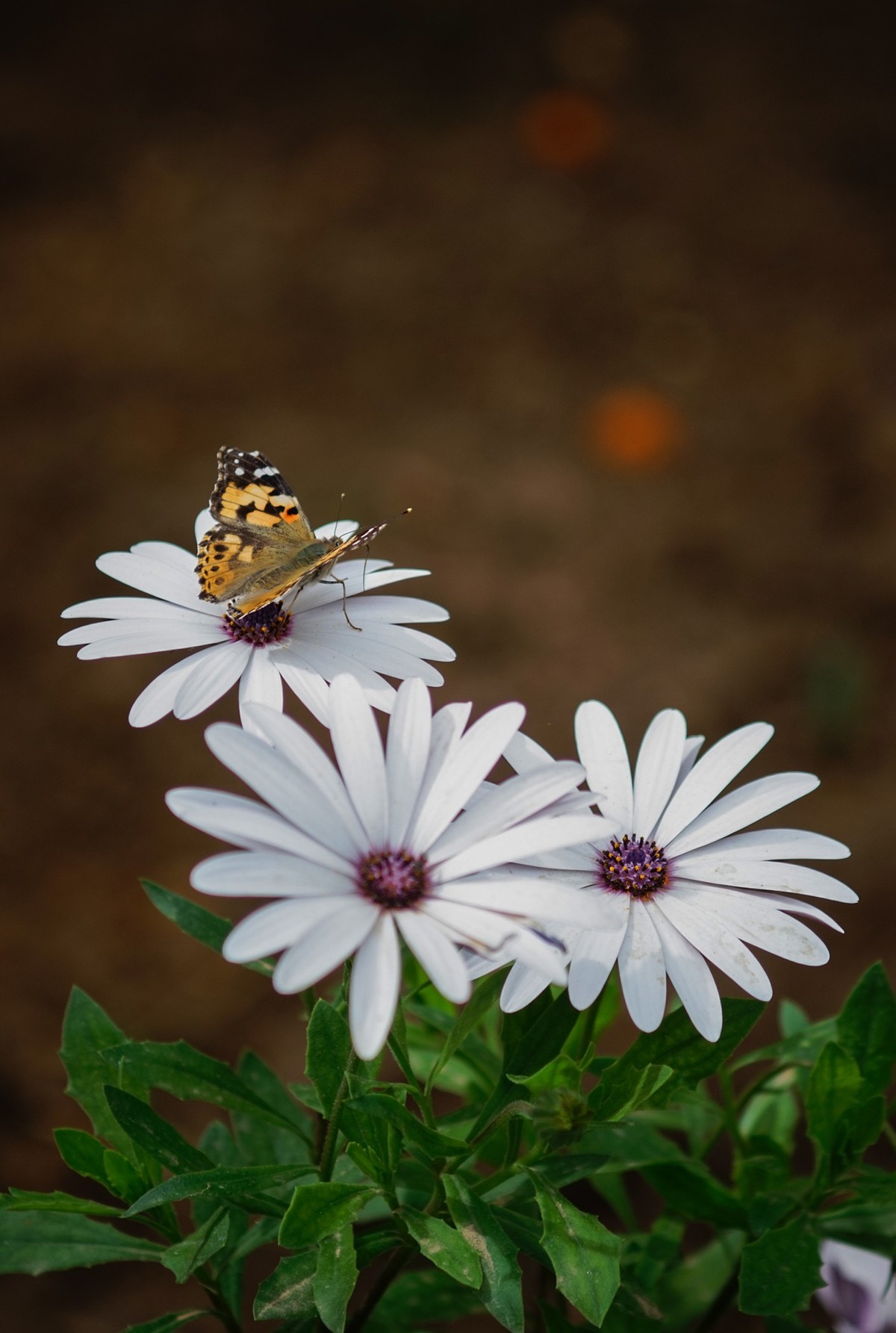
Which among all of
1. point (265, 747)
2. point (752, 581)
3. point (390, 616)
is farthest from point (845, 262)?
point (265, 747)

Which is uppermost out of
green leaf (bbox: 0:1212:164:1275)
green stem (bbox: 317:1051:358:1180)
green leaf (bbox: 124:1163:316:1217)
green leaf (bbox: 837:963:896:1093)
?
green leaf (bbox: 837:963:896:1093)

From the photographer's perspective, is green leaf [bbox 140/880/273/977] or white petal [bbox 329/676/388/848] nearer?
white petal [bbox 329/676/388/848]

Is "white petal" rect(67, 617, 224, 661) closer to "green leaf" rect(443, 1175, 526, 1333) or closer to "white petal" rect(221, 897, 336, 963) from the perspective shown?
"white petal" rect(221, 897, 336, 963)

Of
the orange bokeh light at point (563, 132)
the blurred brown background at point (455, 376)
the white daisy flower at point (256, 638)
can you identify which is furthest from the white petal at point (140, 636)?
the orange bokeh light at point (563, 132)

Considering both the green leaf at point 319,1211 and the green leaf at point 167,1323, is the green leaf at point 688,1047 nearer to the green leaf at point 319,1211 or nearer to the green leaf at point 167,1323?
the green leaf at point 319,1211

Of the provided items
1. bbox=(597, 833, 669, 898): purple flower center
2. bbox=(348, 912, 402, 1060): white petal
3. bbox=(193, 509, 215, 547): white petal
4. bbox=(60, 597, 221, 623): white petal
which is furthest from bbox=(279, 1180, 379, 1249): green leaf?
bbox=(193, 509, 215, 547): white petal

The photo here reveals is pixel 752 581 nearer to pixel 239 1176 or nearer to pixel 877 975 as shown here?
pixel 877 975
